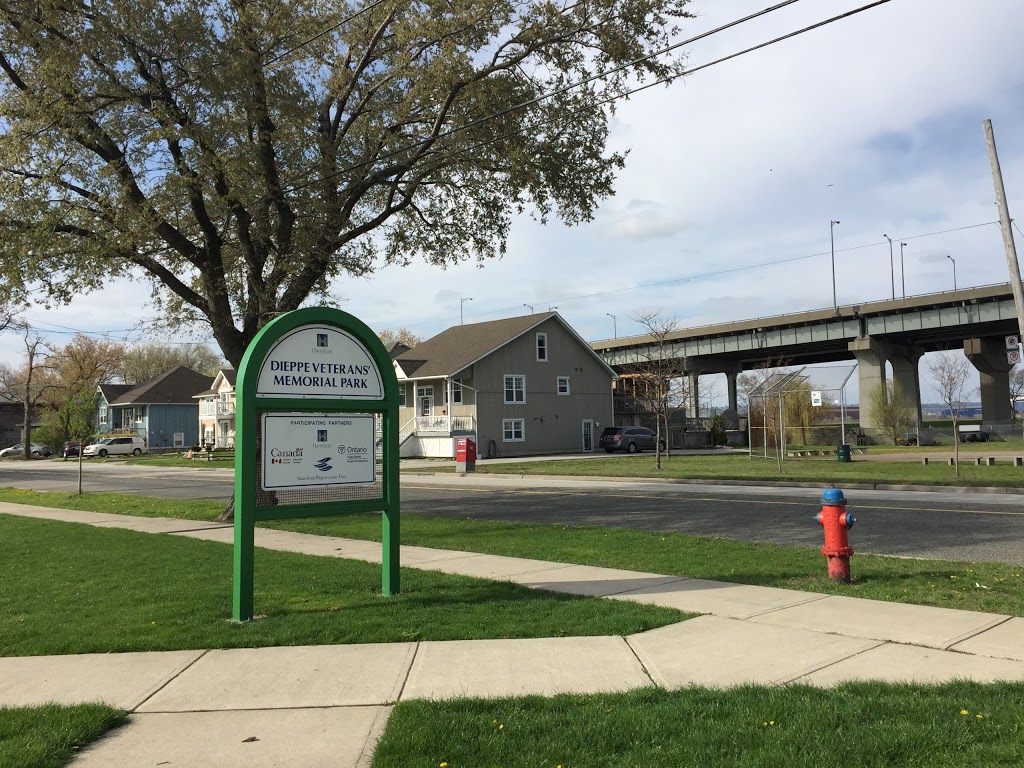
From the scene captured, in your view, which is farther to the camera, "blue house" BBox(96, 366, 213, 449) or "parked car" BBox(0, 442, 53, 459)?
"blue house" BBox(96, 366, 213, 449)

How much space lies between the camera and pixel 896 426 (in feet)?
179

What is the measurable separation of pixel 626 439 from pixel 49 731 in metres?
46.7

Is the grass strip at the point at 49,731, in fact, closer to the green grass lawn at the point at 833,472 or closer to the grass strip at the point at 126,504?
the grass strip at the point at 126,504

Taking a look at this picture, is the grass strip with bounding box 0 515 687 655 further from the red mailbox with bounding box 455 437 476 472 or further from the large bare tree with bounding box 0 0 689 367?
the red mailbox with bounding box 455 437 476 472

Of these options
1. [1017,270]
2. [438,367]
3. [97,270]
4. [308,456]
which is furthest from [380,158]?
[438,367]

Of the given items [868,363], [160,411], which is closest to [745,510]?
[868,363]

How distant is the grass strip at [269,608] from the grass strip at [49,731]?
1606 millimetres

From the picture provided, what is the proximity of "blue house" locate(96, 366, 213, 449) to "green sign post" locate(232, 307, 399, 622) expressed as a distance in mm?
73585

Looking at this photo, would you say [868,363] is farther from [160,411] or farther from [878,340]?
[160,411]

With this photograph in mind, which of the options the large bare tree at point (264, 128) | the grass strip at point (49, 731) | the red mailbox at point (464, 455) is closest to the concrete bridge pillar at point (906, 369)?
the red mailbox at point (464, 455)

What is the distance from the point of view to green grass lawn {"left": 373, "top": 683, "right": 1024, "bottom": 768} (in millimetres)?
3920

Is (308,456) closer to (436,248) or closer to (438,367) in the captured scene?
(436,248)

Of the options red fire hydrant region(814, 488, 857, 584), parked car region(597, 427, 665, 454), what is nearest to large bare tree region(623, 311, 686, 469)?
parked car region(597, 427, 665, 454)

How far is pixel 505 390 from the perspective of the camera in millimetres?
47656
